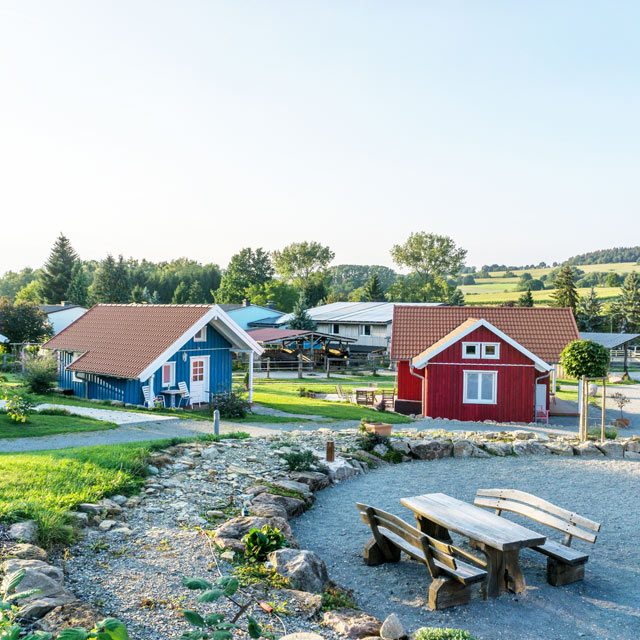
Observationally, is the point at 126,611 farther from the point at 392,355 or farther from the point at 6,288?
the point at 6,288

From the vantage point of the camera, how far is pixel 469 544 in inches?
363

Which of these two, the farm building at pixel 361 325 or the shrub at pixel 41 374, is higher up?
the farm building at pixel 361 325

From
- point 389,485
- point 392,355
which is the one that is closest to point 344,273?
point 392,355

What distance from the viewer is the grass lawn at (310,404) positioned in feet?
80.9

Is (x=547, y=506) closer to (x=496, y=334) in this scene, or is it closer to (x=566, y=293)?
(x=496, y=334)

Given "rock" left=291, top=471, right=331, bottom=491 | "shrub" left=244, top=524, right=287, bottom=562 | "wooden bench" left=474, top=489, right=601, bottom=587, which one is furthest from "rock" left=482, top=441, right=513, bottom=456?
"shrub" left=244, top=524, right=287, bottom=562

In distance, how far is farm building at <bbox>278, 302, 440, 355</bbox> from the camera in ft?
188

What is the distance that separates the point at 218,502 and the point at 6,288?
15323 cm

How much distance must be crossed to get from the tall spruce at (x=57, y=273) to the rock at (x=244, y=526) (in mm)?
79024

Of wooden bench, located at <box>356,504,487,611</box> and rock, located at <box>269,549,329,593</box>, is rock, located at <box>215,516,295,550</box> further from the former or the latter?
wooden bench, located at <box>356,504,487,611</box>

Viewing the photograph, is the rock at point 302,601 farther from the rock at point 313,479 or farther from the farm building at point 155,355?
the farm building at point 155,355

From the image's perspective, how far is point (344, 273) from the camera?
186500 millimetres

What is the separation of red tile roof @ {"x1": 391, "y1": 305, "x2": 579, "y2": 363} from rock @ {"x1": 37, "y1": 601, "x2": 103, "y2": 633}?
22476mm

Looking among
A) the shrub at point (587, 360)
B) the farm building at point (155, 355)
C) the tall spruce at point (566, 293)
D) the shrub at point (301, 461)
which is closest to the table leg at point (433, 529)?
the shrub at point (301, 461)
